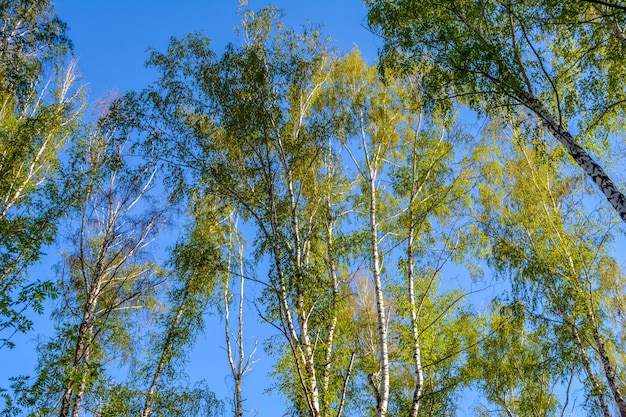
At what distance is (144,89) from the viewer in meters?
11.4

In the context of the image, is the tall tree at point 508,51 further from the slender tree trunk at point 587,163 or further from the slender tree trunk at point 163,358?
the slender tree trunk at point 163,358

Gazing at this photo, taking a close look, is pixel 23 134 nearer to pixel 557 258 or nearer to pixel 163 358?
pixel 163 358

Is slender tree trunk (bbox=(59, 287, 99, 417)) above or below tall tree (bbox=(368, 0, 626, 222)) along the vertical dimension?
below

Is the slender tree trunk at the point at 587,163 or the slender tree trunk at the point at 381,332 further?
the slender tree trunk at the point at 381,332

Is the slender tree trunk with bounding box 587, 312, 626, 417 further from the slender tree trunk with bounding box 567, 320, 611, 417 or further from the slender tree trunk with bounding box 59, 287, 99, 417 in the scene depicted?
the slender tree trunk with bounding box 59, 287, 99, 417

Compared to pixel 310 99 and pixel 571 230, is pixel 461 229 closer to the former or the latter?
pixel 571 230

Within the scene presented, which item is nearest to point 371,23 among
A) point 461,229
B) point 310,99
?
point 310,99

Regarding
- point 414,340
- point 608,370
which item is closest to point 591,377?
point 608,370

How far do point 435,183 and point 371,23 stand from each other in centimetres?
450

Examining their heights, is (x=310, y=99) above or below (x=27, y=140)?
above

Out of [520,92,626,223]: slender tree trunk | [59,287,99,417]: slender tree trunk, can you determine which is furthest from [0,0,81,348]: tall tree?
[520,92,626,223]: slender tree trunk

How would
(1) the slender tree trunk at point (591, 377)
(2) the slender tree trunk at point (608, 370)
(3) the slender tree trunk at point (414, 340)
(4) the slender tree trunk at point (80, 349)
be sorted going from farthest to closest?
1. (1) the slender tree trunk at point (591, 377)
2. (2) the slender tree trunk at point (608, 370)
3. (3) the slender tree trunk at point (414, 340)
4. (4) the slender tree trunk at point (80, 349)

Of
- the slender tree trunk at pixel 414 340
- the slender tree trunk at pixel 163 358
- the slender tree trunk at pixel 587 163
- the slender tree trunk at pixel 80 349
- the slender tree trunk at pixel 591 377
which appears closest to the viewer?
the slender tree trunk at pixel 587 163

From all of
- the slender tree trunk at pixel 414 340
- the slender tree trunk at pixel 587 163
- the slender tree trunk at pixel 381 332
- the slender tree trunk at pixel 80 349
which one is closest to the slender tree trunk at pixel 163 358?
the slender tree trunk at pixel 80 349
